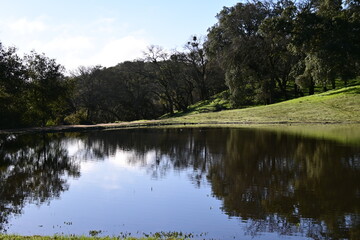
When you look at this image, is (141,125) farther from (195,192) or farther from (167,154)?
(195,192)

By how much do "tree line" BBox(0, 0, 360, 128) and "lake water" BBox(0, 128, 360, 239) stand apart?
2740 centimetres

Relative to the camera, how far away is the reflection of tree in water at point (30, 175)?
14.4 metres

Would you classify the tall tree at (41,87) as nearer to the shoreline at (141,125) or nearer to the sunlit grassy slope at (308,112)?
the shoreline at (141,125)

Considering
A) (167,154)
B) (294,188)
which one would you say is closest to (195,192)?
(294,188)

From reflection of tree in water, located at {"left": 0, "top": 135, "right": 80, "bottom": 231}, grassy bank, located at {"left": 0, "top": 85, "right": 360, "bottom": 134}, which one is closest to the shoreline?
grassy bank, located at {"left": 0, "top": 85, "right": 360, "bottom": 134}

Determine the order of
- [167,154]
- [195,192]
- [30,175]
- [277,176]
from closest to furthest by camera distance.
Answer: [195,192], [277,176], [30,175], [167,154]

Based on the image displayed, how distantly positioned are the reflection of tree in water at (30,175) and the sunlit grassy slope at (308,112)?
2965cm

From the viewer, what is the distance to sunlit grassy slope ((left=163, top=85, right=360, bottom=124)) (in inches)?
1859

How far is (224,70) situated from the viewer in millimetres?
71438

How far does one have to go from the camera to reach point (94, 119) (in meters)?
82.2

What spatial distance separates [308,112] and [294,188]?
125 feet

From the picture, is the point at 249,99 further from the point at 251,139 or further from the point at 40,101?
the point at 251,139

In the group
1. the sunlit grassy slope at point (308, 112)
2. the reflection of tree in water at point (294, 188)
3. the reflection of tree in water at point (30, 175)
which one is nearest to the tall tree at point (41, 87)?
the sunlit grassy slope at point (308, 112)

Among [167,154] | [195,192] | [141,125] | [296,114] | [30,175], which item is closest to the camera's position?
[195,192]
